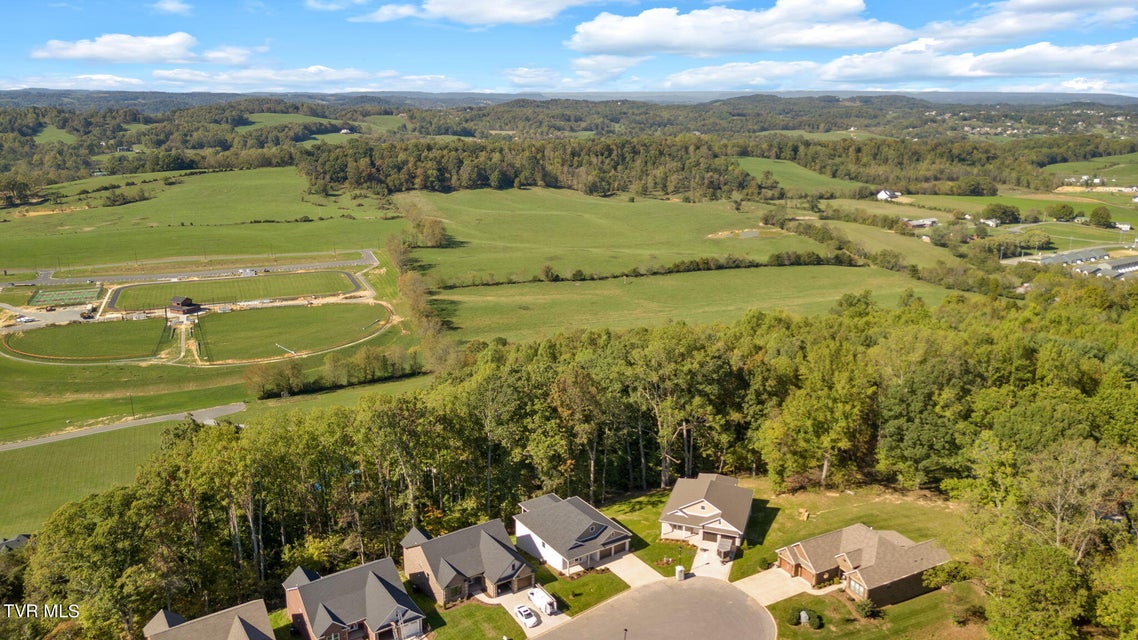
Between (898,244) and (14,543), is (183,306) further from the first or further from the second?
(898,244)

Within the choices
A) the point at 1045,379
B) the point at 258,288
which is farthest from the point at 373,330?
the point at 1045,379

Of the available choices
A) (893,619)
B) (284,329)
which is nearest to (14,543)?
(893,619)

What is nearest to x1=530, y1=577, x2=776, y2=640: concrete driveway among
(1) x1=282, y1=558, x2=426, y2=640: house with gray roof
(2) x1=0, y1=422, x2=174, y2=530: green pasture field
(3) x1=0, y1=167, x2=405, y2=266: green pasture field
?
(1) x1=282, y1=558, x2=426, y2=640: house with gray roof

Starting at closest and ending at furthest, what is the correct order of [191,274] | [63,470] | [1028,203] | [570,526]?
[570,526]
[63,470]
[191,274]
[1028,203]

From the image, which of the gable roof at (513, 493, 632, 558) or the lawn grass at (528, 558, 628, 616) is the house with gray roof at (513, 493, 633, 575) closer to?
the gable roof at (513, 493, 632, 558)

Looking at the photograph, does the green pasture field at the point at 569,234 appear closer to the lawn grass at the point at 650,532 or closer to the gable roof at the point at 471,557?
the lawn grass at the point at 650,532

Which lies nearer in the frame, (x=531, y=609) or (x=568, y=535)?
(x=531, y=609)

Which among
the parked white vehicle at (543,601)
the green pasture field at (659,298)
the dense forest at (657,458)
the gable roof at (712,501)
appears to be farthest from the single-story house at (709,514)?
the green pasture field at (659,298)
